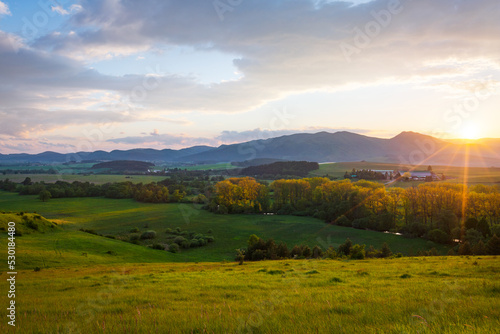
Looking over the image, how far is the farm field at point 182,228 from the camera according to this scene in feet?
160

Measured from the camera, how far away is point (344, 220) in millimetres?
88188

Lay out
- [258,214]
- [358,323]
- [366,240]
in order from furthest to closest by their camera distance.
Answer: [258,214] < [366,240] < [358,323]

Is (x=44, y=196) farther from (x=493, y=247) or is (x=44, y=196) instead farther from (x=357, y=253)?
(x=493, y=247)

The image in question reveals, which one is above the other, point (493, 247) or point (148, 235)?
point (493, 247)

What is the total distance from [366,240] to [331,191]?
39.6 metres

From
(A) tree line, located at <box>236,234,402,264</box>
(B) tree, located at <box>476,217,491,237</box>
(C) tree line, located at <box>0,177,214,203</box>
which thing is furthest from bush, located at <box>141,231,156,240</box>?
(B) tree, located at <box>476,217,491,237</box>

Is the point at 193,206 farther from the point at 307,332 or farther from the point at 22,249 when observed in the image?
the point at 307,332

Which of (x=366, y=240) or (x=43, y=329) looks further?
(x=366, y=240)

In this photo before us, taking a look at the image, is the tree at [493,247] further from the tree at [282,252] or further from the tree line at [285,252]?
the tree at [282,252]

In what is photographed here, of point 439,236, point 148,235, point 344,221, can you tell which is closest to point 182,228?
point 148,235

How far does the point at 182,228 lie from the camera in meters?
86.6

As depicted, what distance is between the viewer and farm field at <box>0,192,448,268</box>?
4886cm

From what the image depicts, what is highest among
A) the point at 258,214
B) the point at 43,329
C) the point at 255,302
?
the point at 43,329

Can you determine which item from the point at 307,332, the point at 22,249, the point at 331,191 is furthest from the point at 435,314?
the point at 331,191
